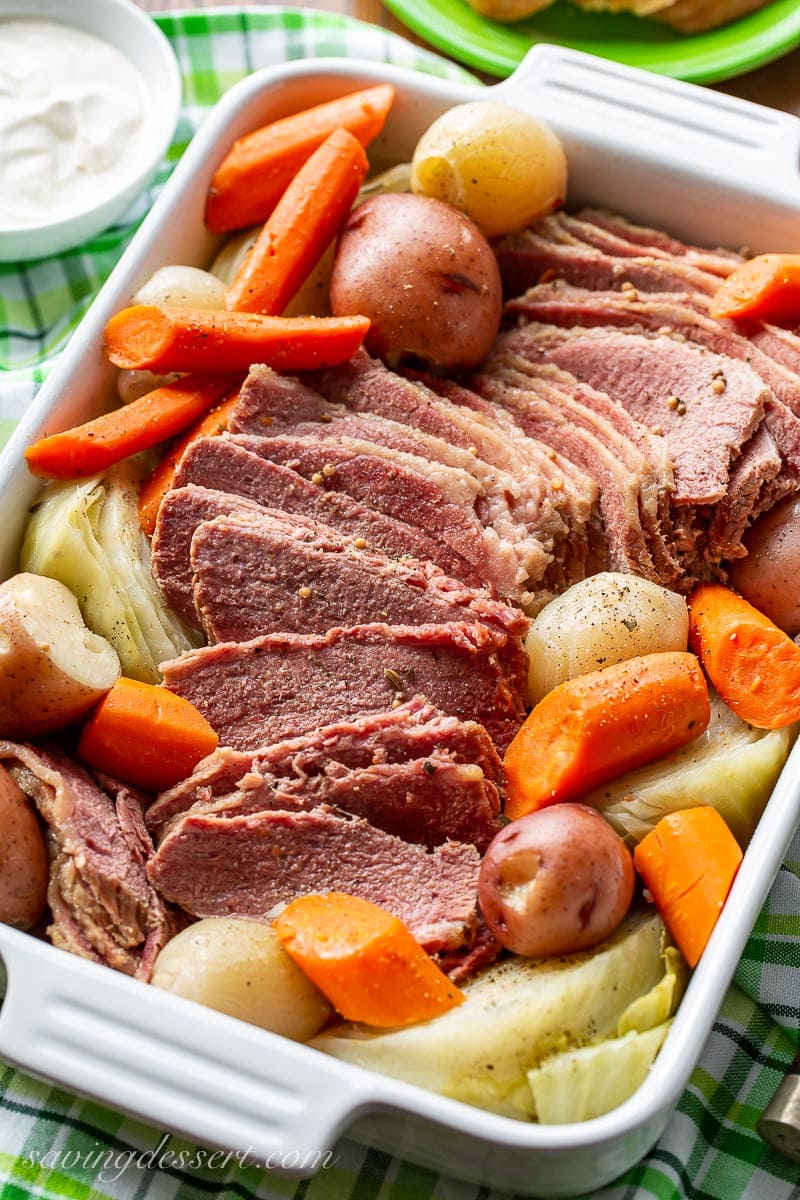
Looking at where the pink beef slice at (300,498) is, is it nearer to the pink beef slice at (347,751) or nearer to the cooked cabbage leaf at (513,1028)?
the pink beef slice at (347,751)

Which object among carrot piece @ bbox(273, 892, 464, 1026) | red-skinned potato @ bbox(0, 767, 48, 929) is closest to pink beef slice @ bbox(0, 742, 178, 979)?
red-skinned potato @ bbox(0, 767, 48, 929)

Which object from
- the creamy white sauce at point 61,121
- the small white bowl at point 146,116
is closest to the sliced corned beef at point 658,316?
the small white bowl at point 146,116

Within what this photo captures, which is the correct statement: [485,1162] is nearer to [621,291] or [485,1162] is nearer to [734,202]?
[621,291]

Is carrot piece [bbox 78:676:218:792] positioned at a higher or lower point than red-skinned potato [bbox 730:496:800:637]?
lower

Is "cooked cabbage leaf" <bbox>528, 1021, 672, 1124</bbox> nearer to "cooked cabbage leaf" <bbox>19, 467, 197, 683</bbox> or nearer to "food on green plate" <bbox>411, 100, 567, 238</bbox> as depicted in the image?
"cooked cabbage leaf" <bbox>19, 467, 197, 683</bbox>

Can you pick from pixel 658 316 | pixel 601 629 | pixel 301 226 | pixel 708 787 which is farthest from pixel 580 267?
pixel 708 787

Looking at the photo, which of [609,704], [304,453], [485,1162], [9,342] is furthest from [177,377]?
[485,1162]

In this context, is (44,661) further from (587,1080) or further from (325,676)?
(587,1080)
